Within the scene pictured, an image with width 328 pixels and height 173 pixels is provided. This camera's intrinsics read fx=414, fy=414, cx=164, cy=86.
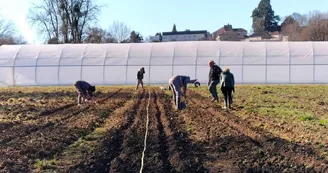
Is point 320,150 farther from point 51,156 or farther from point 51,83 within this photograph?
point 51,83

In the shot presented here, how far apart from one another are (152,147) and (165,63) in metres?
27.3

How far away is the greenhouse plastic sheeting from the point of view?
114 ft

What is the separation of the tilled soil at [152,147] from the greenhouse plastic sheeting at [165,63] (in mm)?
21976

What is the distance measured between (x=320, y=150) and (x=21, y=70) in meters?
33.3

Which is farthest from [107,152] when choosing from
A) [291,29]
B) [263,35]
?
[263,35]

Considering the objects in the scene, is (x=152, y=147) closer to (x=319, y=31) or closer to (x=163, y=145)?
(x=163, y=145)

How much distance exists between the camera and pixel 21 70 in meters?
37.3

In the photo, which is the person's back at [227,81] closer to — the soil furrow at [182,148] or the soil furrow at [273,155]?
the soil furrow at [182,148]

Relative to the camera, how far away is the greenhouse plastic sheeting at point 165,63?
34.8 meters

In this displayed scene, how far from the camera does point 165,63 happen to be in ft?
119

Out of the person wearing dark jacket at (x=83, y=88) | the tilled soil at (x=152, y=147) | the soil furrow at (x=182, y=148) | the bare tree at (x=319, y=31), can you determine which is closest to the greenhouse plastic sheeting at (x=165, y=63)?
the person wearing dark jacket at (x=83, y=88)

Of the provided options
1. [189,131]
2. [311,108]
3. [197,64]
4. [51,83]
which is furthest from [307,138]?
[51,83]

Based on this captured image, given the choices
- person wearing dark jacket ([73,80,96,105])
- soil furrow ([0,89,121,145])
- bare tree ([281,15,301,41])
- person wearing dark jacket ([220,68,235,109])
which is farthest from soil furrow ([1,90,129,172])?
bare tree ([281,15,301,41])

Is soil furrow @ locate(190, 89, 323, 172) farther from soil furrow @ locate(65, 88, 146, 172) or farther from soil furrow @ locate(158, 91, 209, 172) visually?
soil furrow @ locate(65, 88, 146, 172)
